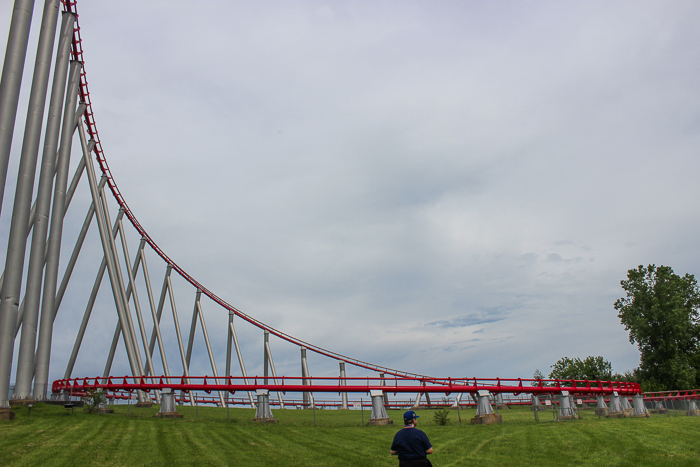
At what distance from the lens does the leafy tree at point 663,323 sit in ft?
189

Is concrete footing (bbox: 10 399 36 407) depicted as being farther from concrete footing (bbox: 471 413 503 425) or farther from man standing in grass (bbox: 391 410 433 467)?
man standing in grass (bbox: 391 410 433 467)

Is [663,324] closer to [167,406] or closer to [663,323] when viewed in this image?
[663,323]

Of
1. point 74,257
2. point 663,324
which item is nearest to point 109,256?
point 74,257

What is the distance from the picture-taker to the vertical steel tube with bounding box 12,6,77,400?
23.4 m

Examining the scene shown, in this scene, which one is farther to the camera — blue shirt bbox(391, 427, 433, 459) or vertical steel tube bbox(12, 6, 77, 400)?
vertical steel tube bbox(12, 6, 77, 400)

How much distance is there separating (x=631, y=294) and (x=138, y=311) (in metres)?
61.5

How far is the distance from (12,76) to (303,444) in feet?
70.8

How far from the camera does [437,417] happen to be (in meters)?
25.0

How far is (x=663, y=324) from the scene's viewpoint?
5897cm

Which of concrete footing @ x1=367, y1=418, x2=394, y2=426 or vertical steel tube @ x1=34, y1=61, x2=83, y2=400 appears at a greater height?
vertical steel tube @ x1=34, y1=61, x2=83, y2=400

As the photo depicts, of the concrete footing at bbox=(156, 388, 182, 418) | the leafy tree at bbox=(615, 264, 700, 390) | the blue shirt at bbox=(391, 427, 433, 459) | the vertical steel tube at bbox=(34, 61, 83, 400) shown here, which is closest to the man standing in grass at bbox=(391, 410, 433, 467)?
the blue shirt at bbox=(391, 427, 433, 459)

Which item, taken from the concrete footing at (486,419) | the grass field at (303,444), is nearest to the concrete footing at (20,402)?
the grass field at (303,444)

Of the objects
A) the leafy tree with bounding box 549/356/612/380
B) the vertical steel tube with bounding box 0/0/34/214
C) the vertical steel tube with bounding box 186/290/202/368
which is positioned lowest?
the leafy tree with bounding box 549/356/612/380

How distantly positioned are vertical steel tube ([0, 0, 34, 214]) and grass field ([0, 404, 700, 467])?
612cm
